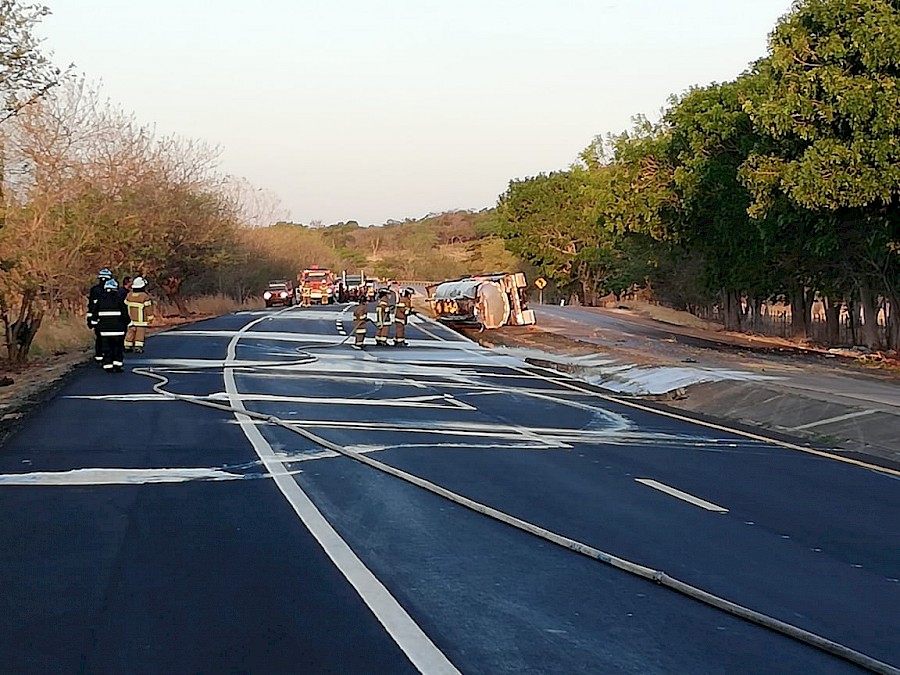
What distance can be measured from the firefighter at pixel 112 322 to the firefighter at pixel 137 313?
3.03 meters

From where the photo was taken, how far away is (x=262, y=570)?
781 centimetres

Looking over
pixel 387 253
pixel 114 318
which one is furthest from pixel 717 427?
pixel 387 253

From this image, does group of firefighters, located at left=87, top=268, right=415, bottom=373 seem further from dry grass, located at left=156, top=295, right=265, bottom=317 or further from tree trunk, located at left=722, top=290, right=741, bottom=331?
tree trunk, located at left=722, top=290, right=741, bottom=331

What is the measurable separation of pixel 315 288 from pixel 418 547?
66.7m

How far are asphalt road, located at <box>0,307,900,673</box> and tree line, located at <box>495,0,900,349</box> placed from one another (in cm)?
1405

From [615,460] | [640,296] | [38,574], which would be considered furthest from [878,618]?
[640,296]

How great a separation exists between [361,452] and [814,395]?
957 cm

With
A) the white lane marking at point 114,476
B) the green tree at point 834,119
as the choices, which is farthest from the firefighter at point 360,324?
the white lane marking at point 114,476

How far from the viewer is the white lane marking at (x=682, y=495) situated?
34.3ft

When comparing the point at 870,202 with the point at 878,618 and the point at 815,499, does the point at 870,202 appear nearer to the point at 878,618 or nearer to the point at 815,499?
the point at 815,499

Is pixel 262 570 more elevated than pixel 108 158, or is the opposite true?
pixel 108 158

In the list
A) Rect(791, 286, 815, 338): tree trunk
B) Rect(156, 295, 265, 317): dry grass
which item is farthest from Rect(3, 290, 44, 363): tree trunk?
Rect(791, 286, 815, 338): tree trunk

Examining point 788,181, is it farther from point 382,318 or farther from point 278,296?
point 278,296

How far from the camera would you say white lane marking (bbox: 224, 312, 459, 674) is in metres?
6.08
